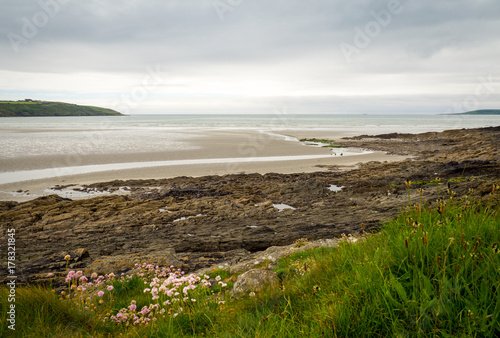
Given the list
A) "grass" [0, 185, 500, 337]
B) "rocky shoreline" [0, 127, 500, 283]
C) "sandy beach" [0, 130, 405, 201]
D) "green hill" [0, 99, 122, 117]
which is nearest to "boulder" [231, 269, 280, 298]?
"grass" [0, 185, 500, 337]

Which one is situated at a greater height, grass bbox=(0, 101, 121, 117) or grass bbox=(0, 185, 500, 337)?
grass bbox=(0, 101, 121, 117)

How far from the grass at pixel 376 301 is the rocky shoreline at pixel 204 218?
3016 mm

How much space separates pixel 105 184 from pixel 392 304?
54.4 ft

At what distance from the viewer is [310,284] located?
3607 millimetres

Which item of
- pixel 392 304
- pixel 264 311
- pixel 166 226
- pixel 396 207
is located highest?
pixel 392 304

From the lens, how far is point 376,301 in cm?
263

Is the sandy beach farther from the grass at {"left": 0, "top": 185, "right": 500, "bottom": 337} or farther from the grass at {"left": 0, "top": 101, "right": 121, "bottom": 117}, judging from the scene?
the grass at {"left": 0, "top": 101, "right": 121, "bottom": 117}

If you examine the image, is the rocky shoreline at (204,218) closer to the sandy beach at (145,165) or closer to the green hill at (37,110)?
the sandy beach at (145,165)

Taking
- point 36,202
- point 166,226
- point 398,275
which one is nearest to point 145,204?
point 166,226

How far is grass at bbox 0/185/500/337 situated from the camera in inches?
96.8

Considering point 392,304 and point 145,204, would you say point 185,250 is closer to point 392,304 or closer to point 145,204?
point 145,204

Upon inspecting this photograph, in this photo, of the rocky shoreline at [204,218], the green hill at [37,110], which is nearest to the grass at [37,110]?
the green hill at [37,110]

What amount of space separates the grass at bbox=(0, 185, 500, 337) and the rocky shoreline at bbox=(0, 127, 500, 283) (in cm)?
302

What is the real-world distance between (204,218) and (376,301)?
30.1 ft
